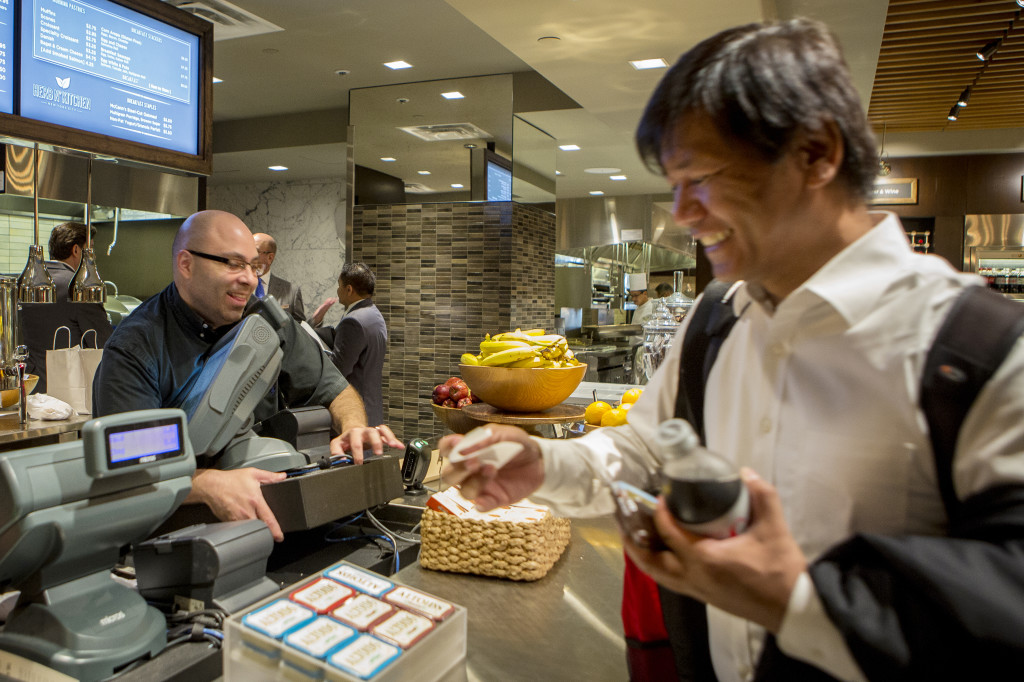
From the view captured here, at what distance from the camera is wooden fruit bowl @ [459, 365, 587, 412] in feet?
6.38

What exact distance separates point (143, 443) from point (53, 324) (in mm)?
3447

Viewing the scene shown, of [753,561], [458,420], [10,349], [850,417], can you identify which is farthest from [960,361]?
[10,349]

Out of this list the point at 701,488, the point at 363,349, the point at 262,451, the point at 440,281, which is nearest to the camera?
the point at 701,488

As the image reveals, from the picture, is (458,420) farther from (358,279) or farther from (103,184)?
(103,184)

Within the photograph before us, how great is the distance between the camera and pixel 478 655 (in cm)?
119

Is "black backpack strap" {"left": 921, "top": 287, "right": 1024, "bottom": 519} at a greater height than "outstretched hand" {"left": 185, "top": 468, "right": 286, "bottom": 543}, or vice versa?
"black backpack strap" {"left": 921, "top": 287, "right": 1024, "bottom": 519}

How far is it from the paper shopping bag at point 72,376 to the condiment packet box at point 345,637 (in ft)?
9.58

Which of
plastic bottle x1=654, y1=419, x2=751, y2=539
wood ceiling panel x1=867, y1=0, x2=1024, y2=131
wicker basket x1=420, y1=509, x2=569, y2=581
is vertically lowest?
wicker basket x1=420, y1=509, x2=569, y2=581

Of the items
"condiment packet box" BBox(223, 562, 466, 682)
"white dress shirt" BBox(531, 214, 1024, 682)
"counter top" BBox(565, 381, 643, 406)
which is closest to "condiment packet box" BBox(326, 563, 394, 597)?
"condiment packet box" BBox(223, 562, 466, 682)

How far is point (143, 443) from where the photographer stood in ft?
3.85

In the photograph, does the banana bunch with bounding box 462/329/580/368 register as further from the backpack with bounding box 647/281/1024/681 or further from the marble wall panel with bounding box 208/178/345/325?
the marble wall panel with bounding box 208/178/345/325

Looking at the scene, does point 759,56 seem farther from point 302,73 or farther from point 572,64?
point 302,73

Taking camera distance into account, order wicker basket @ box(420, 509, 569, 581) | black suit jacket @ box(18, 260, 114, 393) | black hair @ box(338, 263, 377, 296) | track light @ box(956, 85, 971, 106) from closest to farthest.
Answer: wicker basket @ box(420, 509, 569, 581) < black suit jacket @ box(18, 260, 114, 393) < black hair @ box(338, 263, 377, 296) < track light @ box(956, 85, 971, 106)

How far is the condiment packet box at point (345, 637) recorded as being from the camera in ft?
2.85
